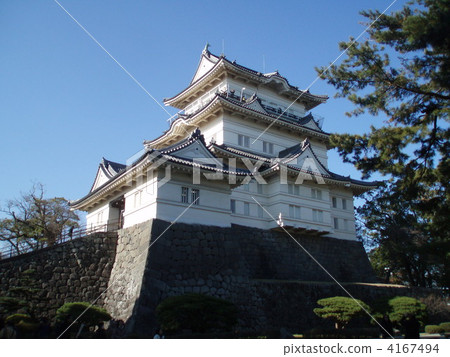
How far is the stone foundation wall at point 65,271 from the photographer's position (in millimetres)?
17188

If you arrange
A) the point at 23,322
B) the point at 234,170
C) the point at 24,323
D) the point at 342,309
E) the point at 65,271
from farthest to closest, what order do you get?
the point at 234,170 → the point at 65,271 → the point at 342,309 → the point at 23,322 → the point at 24,323

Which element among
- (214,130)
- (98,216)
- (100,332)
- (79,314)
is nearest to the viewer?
(79,314)

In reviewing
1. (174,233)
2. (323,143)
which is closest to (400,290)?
(323,143)

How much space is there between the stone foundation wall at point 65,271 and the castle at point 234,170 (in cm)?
189

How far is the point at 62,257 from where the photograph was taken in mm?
18453

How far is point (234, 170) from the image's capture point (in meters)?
20.3

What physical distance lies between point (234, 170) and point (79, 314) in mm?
9645

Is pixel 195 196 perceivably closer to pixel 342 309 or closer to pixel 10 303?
pixel 342 309

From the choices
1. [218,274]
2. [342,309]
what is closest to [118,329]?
[218,274]

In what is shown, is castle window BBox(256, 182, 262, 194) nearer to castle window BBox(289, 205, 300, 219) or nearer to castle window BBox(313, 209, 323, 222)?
castle window BBox(289, 205, 300, 219)

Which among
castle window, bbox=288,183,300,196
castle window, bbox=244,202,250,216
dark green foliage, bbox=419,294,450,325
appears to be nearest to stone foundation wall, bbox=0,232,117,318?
castle window, bbox=244,202,250,216

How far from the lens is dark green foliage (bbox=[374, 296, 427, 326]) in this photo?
18688mm

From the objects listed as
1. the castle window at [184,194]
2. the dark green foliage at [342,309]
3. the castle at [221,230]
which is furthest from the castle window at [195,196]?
the dark green foliage at [342,309]

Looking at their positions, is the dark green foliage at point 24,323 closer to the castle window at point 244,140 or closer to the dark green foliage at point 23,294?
the dark green foliage at point 23,294
